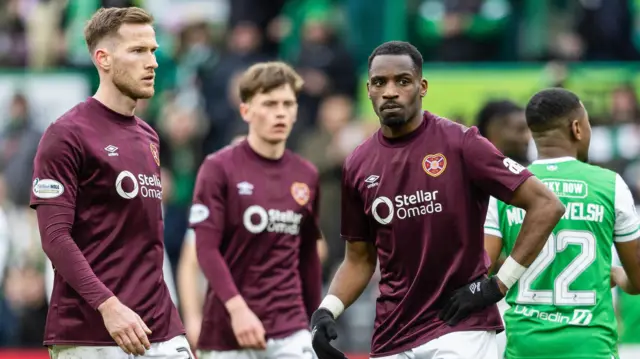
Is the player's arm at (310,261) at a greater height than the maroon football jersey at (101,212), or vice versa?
the maroon football jersey at (101,212)

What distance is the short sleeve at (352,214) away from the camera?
7160 mm

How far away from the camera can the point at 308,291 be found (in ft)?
29.7

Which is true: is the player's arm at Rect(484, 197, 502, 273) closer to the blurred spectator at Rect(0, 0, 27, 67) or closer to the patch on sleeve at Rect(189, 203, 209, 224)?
the patch on sleeve at Rect(189, 203, 209, 224)

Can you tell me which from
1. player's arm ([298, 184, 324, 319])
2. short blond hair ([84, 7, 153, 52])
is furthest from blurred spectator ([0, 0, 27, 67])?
short blond hair ([84, 7, 153, 52])

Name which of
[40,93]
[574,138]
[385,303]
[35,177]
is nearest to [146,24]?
[35,177]

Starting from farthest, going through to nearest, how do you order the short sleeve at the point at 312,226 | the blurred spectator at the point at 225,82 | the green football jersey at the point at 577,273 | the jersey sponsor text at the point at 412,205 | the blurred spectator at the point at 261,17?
the blurred spectator at the point at 261,17
the blurred spectator at the point at 225,82
the short sleeve at the point at 312,226
the green football jersey at the point at 577,273
the jersey sponsor text at the point at 412,205

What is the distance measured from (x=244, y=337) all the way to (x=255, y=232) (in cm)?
79

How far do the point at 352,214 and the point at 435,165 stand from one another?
0.64m

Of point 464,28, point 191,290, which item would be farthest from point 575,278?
point 464,28

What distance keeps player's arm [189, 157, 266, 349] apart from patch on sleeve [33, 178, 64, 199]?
2.01 metres

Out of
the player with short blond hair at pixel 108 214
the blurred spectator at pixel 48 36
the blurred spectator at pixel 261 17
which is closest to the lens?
the player with short blond hair at pixel 108 214

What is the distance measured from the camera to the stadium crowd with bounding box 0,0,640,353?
14.4 metres

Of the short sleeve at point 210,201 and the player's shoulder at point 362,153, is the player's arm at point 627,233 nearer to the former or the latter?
the player's shoulder at point 362,153

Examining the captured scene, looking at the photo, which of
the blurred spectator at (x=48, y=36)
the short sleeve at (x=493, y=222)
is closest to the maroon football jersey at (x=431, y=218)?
the short sleeve at (x=493, y=222)
